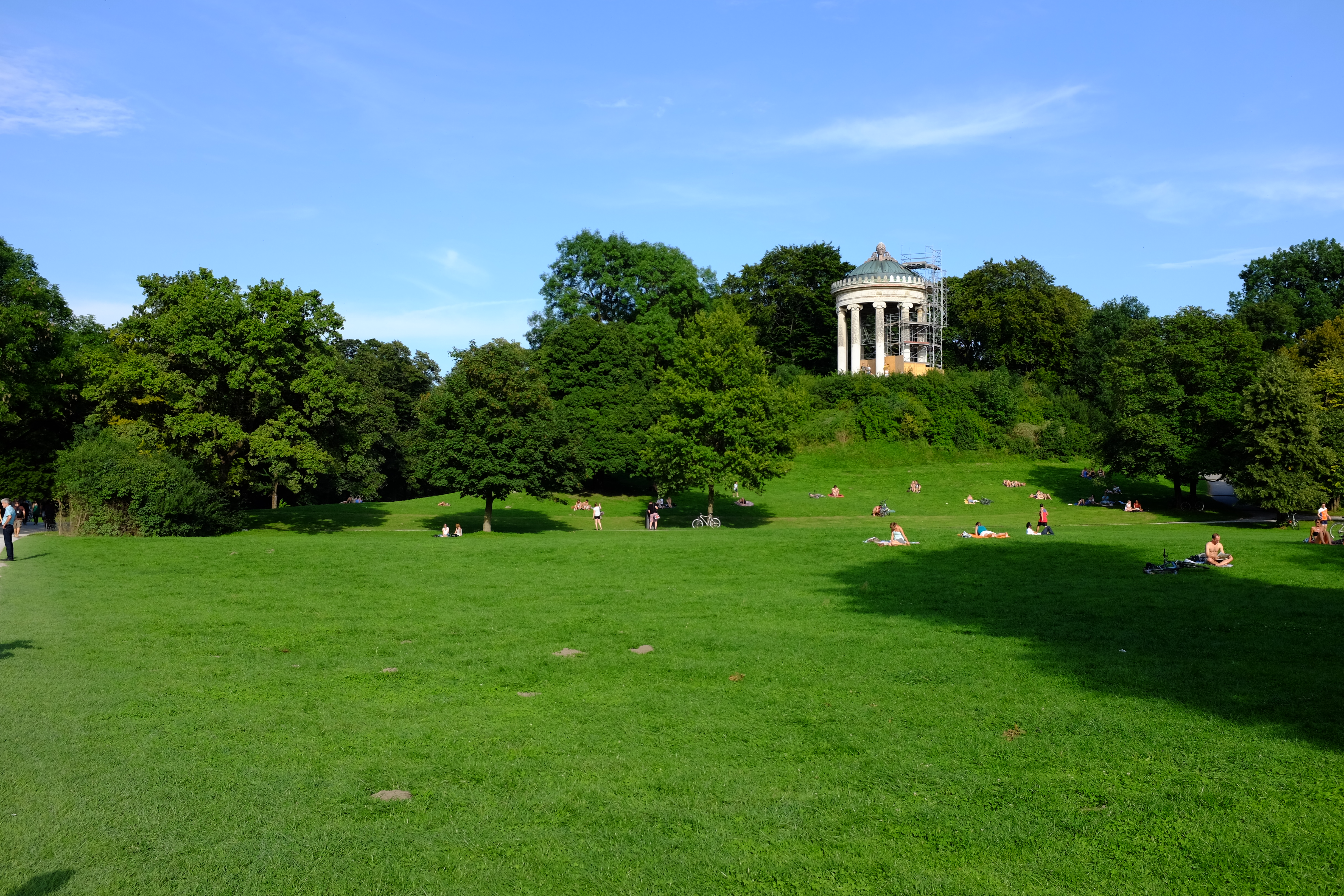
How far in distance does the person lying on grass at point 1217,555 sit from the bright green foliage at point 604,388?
1443 inches

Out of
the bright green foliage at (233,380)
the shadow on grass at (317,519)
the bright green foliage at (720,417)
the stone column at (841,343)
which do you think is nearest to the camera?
the bright green foliage at (233,380)

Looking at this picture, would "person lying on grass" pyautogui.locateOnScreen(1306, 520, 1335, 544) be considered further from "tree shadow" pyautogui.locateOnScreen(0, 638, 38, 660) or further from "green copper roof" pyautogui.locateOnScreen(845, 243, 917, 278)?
"green copper roof" pyautogui.locateOnScreen(845, 243, 917, 278)

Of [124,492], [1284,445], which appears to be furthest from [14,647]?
[1284,445]

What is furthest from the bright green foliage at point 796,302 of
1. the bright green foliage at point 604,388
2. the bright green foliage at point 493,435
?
the bright green foliage at point 493,435

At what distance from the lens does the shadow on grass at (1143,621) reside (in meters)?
11.1

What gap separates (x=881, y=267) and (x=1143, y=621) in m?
66.0

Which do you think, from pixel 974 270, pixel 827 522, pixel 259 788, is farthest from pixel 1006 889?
pixel 974 270

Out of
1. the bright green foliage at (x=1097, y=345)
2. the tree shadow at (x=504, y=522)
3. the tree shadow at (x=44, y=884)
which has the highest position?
the bright green foliage at (x=1097, y=345)

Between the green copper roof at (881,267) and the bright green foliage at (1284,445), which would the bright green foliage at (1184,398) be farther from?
the green copper roof at (881,267)

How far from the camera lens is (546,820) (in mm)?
7336

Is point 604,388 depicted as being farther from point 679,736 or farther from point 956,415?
point 679,736

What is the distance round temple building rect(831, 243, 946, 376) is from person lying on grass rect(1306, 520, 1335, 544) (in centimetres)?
4873

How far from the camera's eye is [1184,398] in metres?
51.6

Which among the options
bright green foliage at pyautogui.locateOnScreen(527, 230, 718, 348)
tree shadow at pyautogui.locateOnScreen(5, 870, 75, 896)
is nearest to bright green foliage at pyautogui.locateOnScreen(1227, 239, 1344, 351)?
bright green foliage at pyautogui.locateOnScreen(527, 230, 718, 348)
